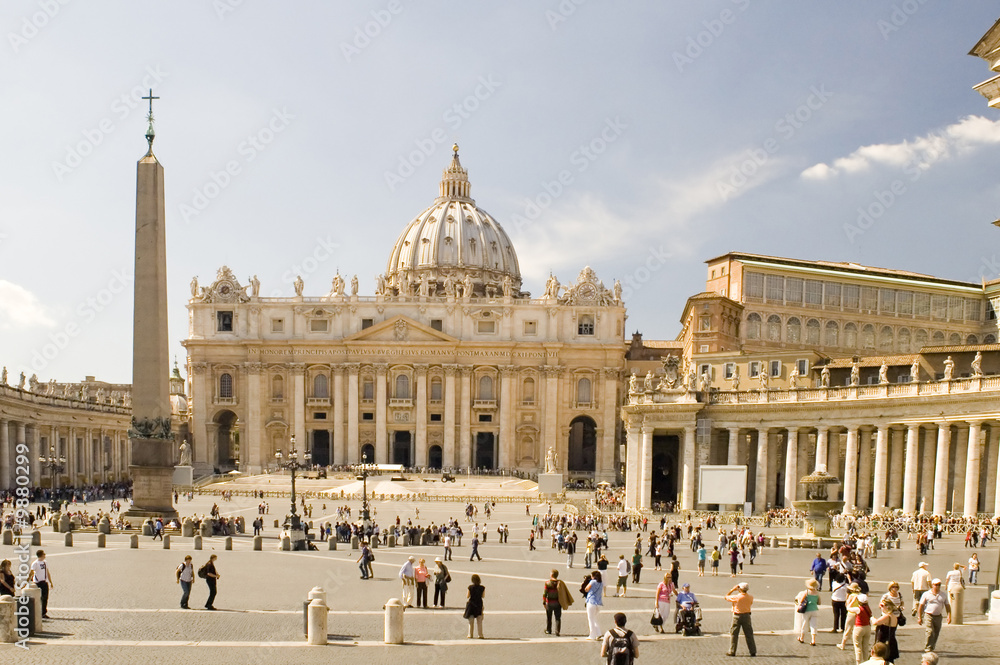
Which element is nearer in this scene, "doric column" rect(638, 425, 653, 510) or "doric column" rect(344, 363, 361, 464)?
"doric column" rect(638, 425, 653, 510)

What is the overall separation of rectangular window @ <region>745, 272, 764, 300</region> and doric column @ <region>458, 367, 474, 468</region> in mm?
26912

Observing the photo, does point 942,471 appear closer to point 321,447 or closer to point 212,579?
point 212,579

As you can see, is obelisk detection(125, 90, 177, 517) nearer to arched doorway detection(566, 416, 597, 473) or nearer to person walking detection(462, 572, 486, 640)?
person walking detection(462, 572, 486, 640)

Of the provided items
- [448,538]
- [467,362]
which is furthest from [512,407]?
[448,538]

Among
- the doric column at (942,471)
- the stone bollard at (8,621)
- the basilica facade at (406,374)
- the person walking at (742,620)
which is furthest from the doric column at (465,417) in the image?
the person walking at (742,620)

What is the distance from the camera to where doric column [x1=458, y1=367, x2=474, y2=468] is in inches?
3581

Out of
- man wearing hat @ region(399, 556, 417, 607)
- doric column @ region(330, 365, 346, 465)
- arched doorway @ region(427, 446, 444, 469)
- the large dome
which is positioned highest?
the large dome

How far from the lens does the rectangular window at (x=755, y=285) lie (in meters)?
75.2

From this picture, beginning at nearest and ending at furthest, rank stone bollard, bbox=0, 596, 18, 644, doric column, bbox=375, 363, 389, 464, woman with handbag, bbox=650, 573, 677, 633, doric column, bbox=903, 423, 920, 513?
1. stone bollard, bbox=0, 596, 18, 644
2. woman with handbag, bbox=650, 573, 677, 633
3. doric column, bbox=903, 423, 920, 513
4. doric column, bbox=375, 363, 389, 464

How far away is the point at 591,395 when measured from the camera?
9225cm

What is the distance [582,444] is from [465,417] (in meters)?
12.0

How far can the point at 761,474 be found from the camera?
48219mm

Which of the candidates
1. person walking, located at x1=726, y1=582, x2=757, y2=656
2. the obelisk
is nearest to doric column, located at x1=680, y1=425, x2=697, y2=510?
the obelisk

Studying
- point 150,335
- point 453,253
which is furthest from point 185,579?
point 453,253
